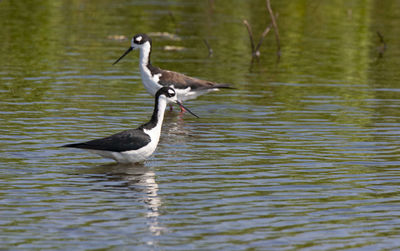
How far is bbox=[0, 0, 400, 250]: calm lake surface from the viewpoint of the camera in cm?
1017

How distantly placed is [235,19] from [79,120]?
56.5 ft

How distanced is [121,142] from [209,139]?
2.82 metres

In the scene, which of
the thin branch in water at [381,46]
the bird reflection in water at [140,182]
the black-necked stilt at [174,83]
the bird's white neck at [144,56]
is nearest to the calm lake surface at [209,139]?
the bird reflection in water at [140,182]

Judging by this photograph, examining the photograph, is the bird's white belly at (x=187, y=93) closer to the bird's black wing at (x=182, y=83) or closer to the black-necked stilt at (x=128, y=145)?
the bird's black wing at (x=182, y=83)

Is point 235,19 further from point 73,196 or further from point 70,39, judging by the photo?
point 73,196

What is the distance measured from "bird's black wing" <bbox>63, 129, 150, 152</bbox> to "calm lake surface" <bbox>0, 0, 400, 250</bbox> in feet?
1.27

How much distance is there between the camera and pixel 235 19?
110 feet

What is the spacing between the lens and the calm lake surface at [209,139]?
10.2 metres

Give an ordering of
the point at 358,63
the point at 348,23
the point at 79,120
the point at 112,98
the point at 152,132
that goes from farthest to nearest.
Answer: the point at 348,23 → the point at 358,63 → the point at 112,98 → the point at 79,120 → the point at 152,132

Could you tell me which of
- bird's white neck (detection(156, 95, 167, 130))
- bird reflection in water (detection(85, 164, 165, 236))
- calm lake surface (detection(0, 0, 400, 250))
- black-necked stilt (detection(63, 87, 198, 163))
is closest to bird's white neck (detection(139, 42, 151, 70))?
calm lake surface (detection(0, 0, 400, 250))

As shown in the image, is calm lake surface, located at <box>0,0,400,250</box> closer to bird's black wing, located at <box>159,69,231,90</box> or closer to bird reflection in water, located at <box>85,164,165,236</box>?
bird reflection in water, located at <box>85,164,165,236</box>

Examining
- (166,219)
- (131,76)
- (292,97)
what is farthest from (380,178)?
(131,76)

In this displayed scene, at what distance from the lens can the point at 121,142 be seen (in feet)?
44.9

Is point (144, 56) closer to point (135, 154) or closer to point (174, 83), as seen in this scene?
point (174, 83)
